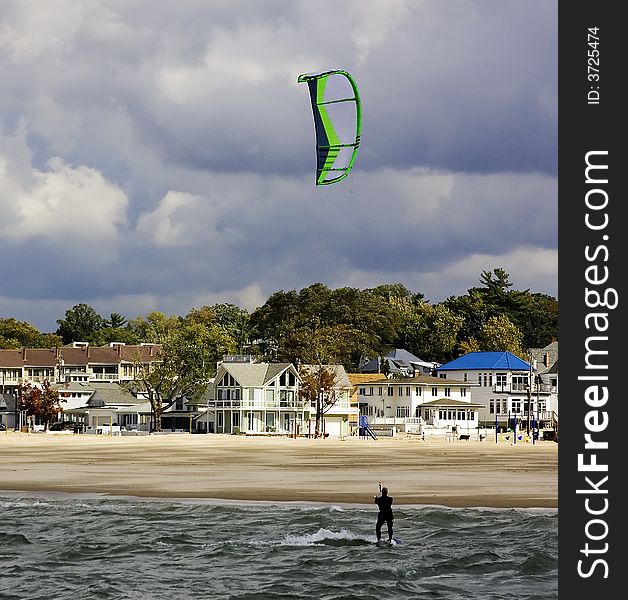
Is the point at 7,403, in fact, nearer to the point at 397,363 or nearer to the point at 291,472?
the point at 397,363

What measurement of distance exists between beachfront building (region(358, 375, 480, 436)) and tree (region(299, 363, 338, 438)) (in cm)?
483

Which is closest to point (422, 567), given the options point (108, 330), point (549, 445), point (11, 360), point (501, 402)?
point (549, 445)

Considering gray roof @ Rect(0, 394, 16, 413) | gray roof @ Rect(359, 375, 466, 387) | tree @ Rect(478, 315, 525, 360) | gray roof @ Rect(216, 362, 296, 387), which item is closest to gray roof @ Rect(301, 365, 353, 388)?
gray roof @ Rect(216, 362, 296, 387)

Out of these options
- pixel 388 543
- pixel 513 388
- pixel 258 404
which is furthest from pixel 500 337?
pixel 388 543

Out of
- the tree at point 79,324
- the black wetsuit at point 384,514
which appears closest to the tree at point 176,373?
the black wetsuit at point 384,514

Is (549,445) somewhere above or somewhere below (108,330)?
below

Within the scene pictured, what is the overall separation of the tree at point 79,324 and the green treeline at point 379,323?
28032mm

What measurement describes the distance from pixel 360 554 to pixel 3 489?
46.0 feet

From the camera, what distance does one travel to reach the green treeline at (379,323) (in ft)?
337

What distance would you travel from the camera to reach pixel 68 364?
109875mm

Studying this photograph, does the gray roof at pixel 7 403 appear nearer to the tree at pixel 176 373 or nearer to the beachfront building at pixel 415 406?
the tree at pixel 176 373

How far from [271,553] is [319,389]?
5311cm

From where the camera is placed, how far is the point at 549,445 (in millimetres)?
59688

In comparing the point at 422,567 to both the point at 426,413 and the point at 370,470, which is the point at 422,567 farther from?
the point at 426,413
